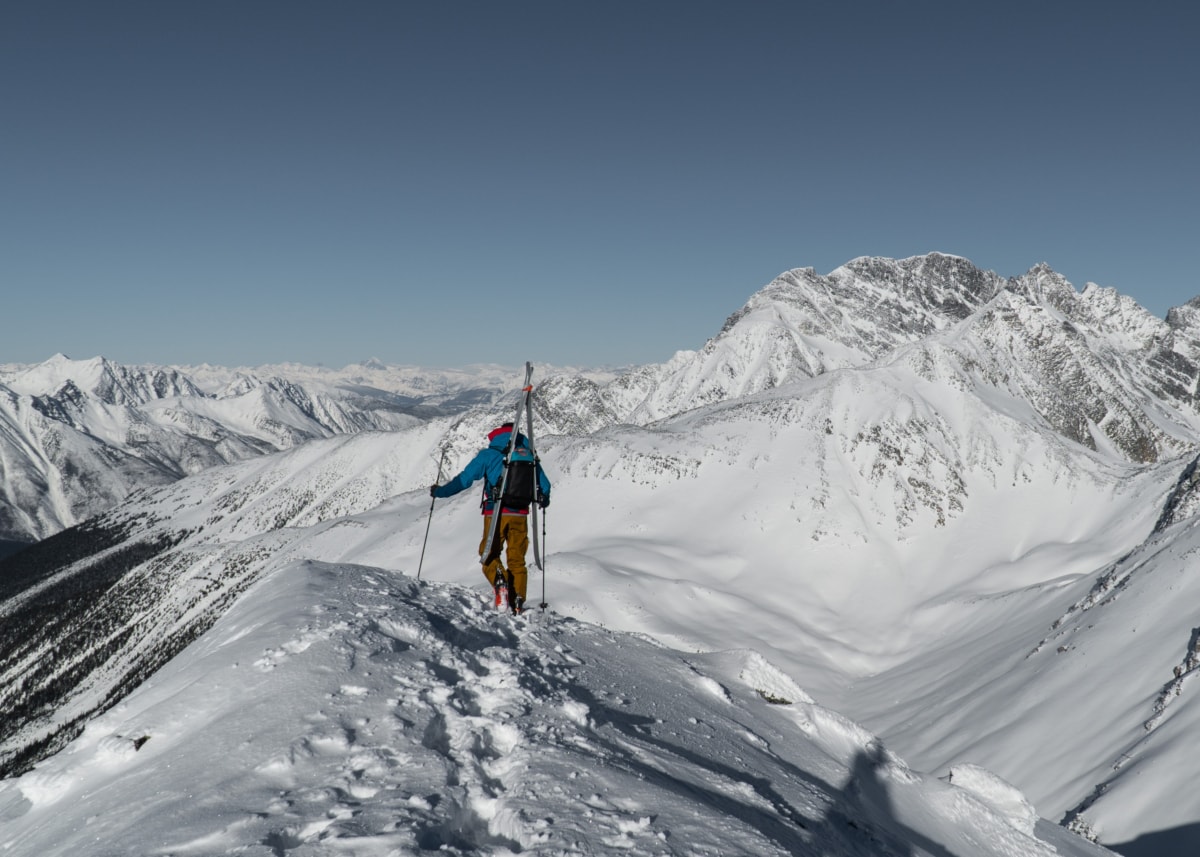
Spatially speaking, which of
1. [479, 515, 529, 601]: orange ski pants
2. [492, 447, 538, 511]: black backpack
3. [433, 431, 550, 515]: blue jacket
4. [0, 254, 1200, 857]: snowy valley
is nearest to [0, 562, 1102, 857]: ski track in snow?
[0, 254, 1200, 857]: snowy valley

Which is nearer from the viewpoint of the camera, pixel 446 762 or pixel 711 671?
pixel 446 762

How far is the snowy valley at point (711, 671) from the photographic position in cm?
569

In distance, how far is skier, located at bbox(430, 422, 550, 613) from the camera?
49.0 feet

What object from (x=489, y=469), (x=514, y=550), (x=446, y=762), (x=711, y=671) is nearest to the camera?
(x=446, y=762)

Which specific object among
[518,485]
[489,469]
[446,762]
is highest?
[489,469]

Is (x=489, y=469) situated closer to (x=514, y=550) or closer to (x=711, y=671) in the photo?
(x=514, y=550)

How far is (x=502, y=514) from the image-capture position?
1512 centimetres

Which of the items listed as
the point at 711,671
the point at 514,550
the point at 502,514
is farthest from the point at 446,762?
the point at 502,514

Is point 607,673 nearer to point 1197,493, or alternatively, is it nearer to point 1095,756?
point 1095,756

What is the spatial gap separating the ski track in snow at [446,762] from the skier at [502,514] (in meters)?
3.07

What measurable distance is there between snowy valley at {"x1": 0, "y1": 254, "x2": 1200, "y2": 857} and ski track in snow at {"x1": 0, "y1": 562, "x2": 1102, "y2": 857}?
0.04 meters

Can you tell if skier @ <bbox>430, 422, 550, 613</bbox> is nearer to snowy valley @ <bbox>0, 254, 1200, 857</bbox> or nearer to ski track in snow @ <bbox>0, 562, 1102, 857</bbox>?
snowy valley @ <bbox>0, 254, 1200, 857</bbox>

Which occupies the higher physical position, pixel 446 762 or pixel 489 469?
pixel 489 469

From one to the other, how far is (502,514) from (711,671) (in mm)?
5635
